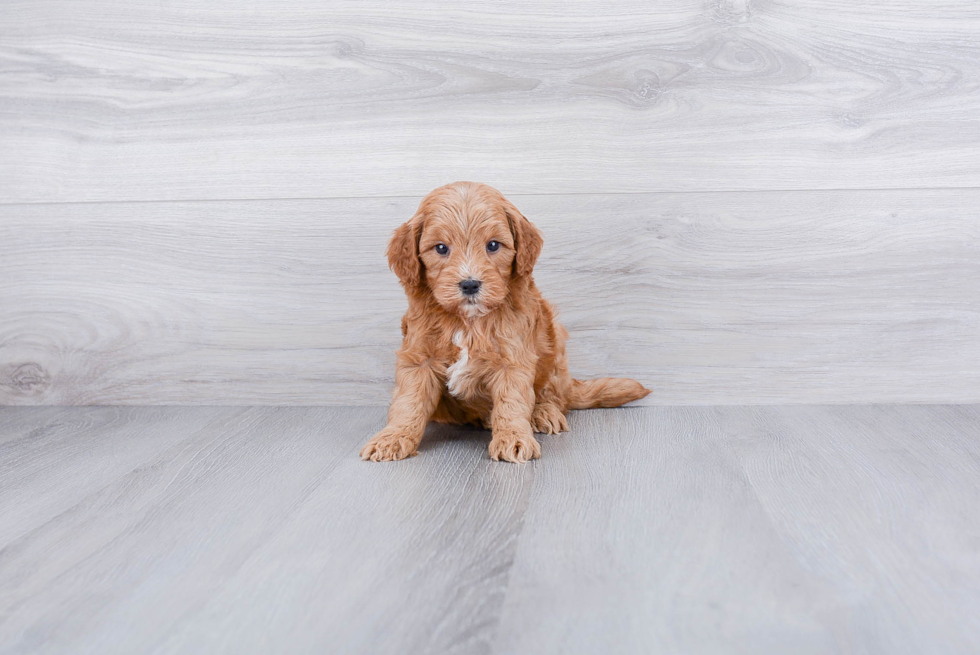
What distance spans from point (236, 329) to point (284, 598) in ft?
4.04

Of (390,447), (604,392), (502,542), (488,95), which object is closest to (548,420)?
(604,392)

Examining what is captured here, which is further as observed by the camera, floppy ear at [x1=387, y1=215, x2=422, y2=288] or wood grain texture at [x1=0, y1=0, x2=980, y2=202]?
wood grain texture at [x1=0, y1=0, x2=980, y2=202]

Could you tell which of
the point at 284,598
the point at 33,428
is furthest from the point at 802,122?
the point at 33,428

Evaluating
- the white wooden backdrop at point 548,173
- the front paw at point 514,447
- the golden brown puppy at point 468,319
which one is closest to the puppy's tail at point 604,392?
the white wooden backdrop at point 548,173

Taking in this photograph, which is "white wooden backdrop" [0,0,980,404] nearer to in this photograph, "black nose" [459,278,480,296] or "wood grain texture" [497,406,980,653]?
"wood grain texture" [497,406,980,653]

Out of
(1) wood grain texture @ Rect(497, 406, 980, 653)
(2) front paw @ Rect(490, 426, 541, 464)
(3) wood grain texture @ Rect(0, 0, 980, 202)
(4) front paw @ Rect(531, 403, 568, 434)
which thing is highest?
(3) wood grain texture @ Rect(0, 0, 980, 202)

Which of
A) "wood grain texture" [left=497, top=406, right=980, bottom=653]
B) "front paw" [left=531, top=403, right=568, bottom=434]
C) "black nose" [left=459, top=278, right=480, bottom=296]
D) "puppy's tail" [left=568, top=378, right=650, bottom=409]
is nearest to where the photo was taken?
"wood grain texture" [left=497, top=406, right=980, bottom=653]

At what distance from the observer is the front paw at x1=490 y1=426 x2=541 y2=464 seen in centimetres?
143

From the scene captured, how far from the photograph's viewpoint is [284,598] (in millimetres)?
902

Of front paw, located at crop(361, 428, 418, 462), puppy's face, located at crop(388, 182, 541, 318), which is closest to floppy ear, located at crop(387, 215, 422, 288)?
puppy's face, located at crop(388, 182, 541, 318)

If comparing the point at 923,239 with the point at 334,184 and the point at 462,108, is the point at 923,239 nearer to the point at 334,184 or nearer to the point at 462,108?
the point at 462,108

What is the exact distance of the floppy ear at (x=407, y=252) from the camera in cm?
150

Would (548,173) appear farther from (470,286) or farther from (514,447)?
(514,447)

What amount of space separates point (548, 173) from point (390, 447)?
0.84 m
